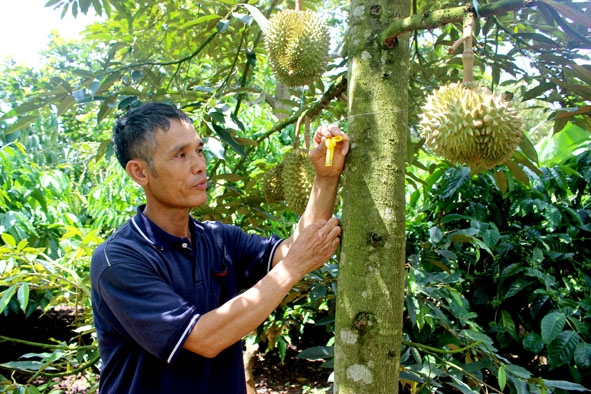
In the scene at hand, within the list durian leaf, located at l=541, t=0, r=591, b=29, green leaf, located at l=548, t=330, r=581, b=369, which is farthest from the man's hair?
green leaf, located at l=548, t=330, r=581, b=369

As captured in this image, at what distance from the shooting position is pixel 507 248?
8.95 ft

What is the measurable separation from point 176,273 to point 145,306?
212mm

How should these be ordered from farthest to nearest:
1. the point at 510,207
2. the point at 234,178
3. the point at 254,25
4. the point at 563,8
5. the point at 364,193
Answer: the point at 510,207, the point at 254,25, the point at 234,178, the point at 364,193, the point at 563,8

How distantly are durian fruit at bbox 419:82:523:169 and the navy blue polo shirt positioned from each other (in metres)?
0.70

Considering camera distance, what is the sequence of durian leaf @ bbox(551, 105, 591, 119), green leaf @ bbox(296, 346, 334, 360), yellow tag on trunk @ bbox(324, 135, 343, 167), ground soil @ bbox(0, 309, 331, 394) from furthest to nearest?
ground soil @ bbox(0, 309, 331, 394)
green leaf @ bbox(296, 346, 334, 360)
durian leaf @ bbox(551, 105, 591, 119)
yellow tag on trunk @ bbox(324, 135, 343, 167)

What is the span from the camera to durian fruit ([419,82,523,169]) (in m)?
1.14

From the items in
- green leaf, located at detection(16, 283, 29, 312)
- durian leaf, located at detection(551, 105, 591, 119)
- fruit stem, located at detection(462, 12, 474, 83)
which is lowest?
green leaf, located at detection(16, 283, 29, 312)

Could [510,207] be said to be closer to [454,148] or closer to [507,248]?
[507,248]

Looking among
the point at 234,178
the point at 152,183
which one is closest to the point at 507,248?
the point at 234,178

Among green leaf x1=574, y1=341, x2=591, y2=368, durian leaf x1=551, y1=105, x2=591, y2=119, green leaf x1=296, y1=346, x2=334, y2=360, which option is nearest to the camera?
durian leaf x1=551, y1=105, x2=591, y2=119

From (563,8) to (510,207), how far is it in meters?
2.02

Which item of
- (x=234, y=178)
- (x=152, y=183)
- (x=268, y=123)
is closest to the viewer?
(x=152, y=183)

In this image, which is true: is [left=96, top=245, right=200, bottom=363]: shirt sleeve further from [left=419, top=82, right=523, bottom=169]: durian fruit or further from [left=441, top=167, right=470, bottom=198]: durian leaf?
[left=441, top=167, right=470, bottom=198]: durian leaf

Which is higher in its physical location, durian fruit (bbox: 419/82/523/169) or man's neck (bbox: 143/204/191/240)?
durian fruit (bbox: 419/82/523/169)
